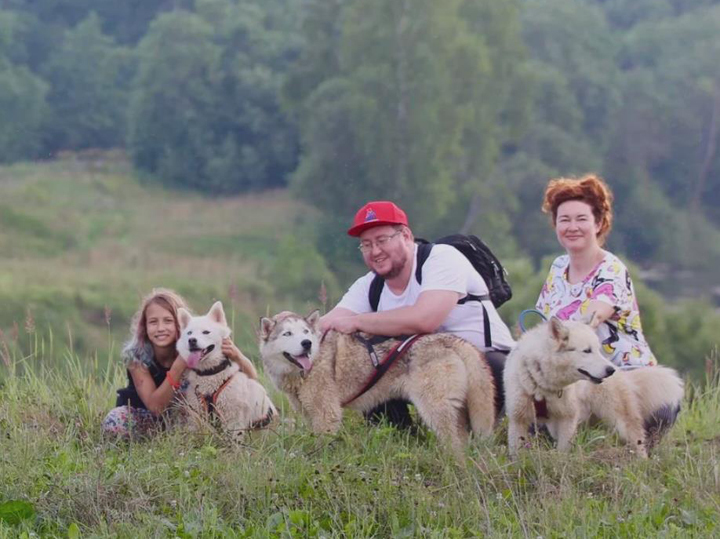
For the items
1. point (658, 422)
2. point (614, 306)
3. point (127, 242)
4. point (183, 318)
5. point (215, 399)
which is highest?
point (183, 318)

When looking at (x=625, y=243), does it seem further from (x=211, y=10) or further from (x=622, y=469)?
(x=622, y=469)

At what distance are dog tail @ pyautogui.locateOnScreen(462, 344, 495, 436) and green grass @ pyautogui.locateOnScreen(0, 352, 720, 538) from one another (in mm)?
130

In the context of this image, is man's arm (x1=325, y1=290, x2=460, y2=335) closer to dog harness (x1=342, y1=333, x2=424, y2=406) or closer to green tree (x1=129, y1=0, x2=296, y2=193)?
dog harness (x1=342, y1=333, x2=424, y2=406)

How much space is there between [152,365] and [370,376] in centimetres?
134

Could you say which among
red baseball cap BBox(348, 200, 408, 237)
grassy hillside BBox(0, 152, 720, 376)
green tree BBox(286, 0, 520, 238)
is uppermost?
green tree BBox(286, 0, 520, 238)

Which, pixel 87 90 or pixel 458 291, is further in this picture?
pixel 87 90

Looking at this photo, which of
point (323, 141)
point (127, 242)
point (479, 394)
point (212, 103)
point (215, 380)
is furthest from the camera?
point (212, 103)

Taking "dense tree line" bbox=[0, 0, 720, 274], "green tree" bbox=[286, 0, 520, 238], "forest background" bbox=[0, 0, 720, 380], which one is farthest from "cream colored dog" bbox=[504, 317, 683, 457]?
"green tree" bbox=[286, 0, 520, 238]

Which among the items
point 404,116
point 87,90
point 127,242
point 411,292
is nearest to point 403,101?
point 404,116

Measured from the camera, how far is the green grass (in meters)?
5.18

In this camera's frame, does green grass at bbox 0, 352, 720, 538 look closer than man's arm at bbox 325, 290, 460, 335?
Yes

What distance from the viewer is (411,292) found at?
262 inches

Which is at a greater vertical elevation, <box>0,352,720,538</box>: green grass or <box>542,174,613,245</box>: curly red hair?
<box>542,174,613,245</box>: curly red hair

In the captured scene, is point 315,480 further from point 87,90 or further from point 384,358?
point 87,90
